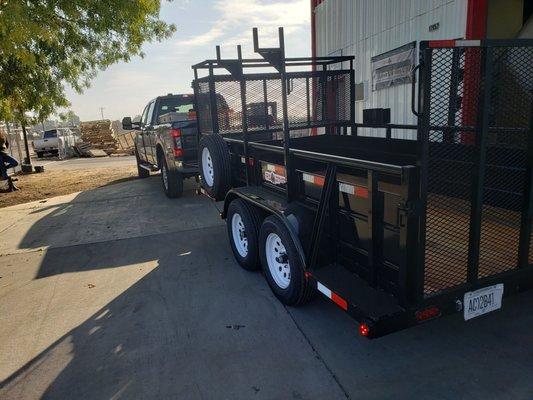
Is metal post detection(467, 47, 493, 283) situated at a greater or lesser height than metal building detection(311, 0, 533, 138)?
lesser

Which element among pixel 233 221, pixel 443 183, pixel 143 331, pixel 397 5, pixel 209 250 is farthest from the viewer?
pixel 397 5

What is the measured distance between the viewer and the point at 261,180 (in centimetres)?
460

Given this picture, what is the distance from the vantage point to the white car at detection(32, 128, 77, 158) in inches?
973

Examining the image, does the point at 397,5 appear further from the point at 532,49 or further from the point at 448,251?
the point at 448,251

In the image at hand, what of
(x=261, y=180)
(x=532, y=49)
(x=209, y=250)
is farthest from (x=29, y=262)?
(x=532, y=49)

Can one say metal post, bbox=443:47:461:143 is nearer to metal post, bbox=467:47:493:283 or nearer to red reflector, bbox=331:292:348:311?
metal post, bbox=467:47:493:283

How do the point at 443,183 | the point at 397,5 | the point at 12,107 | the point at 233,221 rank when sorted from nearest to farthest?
the point at 443,183
the point at 233,221
the point at 397,5
the point at 12,107

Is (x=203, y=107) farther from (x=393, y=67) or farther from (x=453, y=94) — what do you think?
(x=453, y=94)

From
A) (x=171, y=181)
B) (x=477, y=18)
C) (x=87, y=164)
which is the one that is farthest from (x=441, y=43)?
(x=87, y=164)

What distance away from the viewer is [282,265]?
Result: 3957 mm

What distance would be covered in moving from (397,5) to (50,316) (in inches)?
297

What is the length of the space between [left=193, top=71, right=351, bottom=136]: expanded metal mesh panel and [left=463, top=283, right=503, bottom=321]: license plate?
324 cm

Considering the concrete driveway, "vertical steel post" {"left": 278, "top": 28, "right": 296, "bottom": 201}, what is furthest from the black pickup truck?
"vertical steel post" {"left": 278, "top": 28, "right": 296, "bottom": 201}

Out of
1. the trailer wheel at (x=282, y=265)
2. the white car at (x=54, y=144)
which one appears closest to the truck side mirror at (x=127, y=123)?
the trailer wheel at (x=282, y=265)
